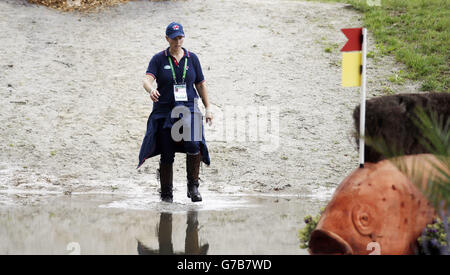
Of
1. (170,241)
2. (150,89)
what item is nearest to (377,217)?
(170,241)

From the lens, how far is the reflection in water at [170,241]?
5887 mm

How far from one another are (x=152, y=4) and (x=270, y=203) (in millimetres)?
11933

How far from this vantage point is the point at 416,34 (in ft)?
56.6

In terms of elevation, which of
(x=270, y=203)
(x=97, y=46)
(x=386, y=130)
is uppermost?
(x=97, y=46)

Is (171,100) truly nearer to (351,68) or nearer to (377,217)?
(351,68)

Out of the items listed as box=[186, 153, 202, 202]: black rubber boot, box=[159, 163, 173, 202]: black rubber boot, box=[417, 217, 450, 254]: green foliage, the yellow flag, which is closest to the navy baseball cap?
box=[186, 153, 202, 202]: black rubber boot

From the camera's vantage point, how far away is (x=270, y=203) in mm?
8938

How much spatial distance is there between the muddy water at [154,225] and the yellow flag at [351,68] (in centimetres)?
155

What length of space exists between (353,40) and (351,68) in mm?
207

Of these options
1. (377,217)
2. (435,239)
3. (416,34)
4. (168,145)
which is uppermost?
(416,34)

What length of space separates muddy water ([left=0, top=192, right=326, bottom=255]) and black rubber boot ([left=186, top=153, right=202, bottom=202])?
13 centimetres
